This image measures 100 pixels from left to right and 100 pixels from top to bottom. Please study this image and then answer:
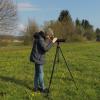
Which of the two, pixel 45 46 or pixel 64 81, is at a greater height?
pixel 45 46

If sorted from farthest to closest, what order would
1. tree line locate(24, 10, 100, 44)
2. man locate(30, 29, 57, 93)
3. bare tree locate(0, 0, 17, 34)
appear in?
tree line locate(24, 10, 100, 44), bare tree locate(0, 0, 17, 34), man locate(30, 29, 57, 93)

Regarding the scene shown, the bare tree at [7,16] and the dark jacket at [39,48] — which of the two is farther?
the bare tree at [7,16]

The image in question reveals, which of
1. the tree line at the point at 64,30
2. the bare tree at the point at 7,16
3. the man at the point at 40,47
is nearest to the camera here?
the man at the point at 40,47

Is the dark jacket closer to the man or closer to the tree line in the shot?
the man

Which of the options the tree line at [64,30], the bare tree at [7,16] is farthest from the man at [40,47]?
the tree line at [64,30]

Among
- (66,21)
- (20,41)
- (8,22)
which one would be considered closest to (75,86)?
(8,22)

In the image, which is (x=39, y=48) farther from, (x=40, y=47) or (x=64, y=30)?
(x=64, y=30)

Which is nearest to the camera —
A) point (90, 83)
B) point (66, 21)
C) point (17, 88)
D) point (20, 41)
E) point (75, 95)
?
point (75, 95)

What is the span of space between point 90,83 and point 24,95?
311cm

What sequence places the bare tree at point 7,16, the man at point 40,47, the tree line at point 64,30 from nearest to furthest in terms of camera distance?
the man at point 40,47 < the bare tree at point 7,16 < the tree line at point 64,30

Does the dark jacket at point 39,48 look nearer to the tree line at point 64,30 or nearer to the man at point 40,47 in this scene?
the man at point 40,47

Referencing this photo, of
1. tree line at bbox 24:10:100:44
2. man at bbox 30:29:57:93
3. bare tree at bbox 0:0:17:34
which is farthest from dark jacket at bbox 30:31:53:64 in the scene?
tree line at bbox 24:10:100:44

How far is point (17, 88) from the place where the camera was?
12.7 meters

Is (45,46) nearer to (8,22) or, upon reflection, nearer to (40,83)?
(40,83)
